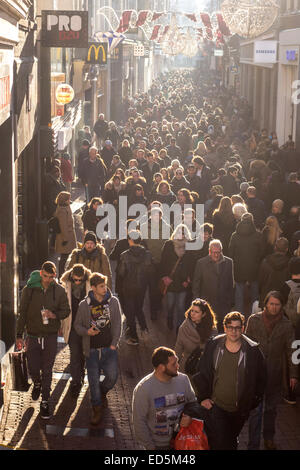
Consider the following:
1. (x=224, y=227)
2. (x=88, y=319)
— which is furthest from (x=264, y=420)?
(x=224, y=227)

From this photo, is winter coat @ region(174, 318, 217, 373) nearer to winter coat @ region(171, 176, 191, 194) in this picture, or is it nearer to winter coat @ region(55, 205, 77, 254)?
winter coat @ region(55, 205, 77, 254)

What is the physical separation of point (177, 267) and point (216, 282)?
0.80 m

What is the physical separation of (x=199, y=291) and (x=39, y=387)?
8.08 feet

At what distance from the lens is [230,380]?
709 cm

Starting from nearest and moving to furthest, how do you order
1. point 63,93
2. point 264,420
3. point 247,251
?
point 264,420 < point 247,251 < point 63,93

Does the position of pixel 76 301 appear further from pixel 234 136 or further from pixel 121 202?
pixel 234 136

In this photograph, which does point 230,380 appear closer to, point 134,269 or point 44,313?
point 44,313

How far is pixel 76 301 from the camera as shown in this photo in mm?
9500

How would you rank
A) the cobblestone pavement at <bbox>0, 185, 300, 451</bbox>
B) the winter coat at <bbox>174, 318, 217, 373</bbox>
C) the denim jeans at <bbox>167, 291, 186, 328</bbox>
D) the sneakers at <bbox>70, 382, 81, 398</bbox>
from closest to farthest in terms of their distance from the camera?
the cobblestone pavement at <bbox>0, 185, 300, 451</bbox>
the winter coat at <bbox>174, 318, 217, 373</bbox>
the sneakers at <bbox>70, 382, 81, 398</bbox>
the denim jeans at <bbox>167, 291, 186, 328</bbox>

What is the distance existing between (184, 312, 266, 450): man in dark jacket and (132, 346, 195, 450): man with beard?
49cm

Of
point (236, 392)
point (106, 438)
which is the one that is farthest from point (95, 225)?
point (236, 392)

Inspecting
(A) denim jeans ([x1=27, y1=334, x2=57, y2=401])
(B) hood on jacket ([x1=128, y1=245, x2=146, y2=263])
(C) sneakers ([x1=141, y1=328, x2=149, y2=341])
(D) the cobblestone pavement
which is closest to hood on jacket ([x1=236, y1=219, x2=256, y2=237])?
(B) hood on jacket ([x1=128, y1=245, x2=146, y2=263])

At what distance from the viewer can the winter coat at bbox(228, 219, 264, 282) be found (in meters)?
11.8

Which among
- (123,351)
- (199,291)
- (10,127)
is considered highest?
(10,127)
